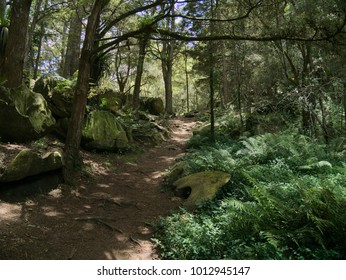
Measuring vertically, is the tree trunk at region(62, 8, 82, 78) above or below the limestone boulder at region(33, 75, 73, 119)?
above

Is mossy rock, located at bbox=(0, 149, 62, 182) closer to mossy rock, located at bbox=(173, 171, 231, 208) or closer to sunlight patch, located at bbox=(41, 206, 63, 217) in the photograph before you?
sunlight patch, located at bbox=(41, 206, 63, 217)

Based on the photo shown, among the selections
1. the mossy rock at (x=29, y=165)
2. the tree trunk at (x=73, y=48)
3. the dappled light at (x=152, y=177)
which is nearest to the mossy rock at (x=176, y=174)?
the dappled light at (x=152, y=177)

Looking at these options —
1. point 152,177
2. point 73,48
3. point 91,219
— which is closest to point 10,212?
point 91,219

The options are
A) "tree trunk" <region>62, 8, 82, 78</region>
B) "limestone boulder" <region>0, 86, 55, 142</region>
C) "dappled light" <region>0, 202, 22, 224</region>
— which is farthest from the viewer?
"tree trunk" <region>62, 8, 82, 78</region>

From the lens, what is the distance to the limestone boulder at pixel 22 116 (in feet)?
22.6

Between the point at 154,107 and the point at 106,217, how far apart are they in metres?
16.6

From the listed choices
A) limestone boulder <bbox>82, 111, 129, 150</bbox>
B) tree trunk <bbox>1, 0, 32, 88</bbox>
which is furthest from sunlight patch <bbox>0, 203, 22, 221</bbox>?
limestone boulder <bbox>82, 111, 129, 150</bbox>

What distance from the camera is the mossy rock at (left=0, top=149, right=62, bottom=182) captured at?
5.51 meters

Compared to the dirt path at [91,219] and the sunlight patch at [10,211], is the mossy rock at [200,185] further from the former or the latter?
the sunlight patch at [10,211]

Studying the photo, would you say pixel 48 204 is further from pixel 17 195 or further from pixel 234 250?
pixel 234 250

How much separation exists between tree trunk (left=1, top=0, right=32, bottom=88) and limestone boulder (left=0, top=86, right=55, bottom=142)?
0.44 m

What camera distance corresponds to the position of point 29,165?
5.87m

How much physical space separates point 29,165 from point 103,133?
4.46 metres

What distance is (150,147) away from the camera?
12734 mm
